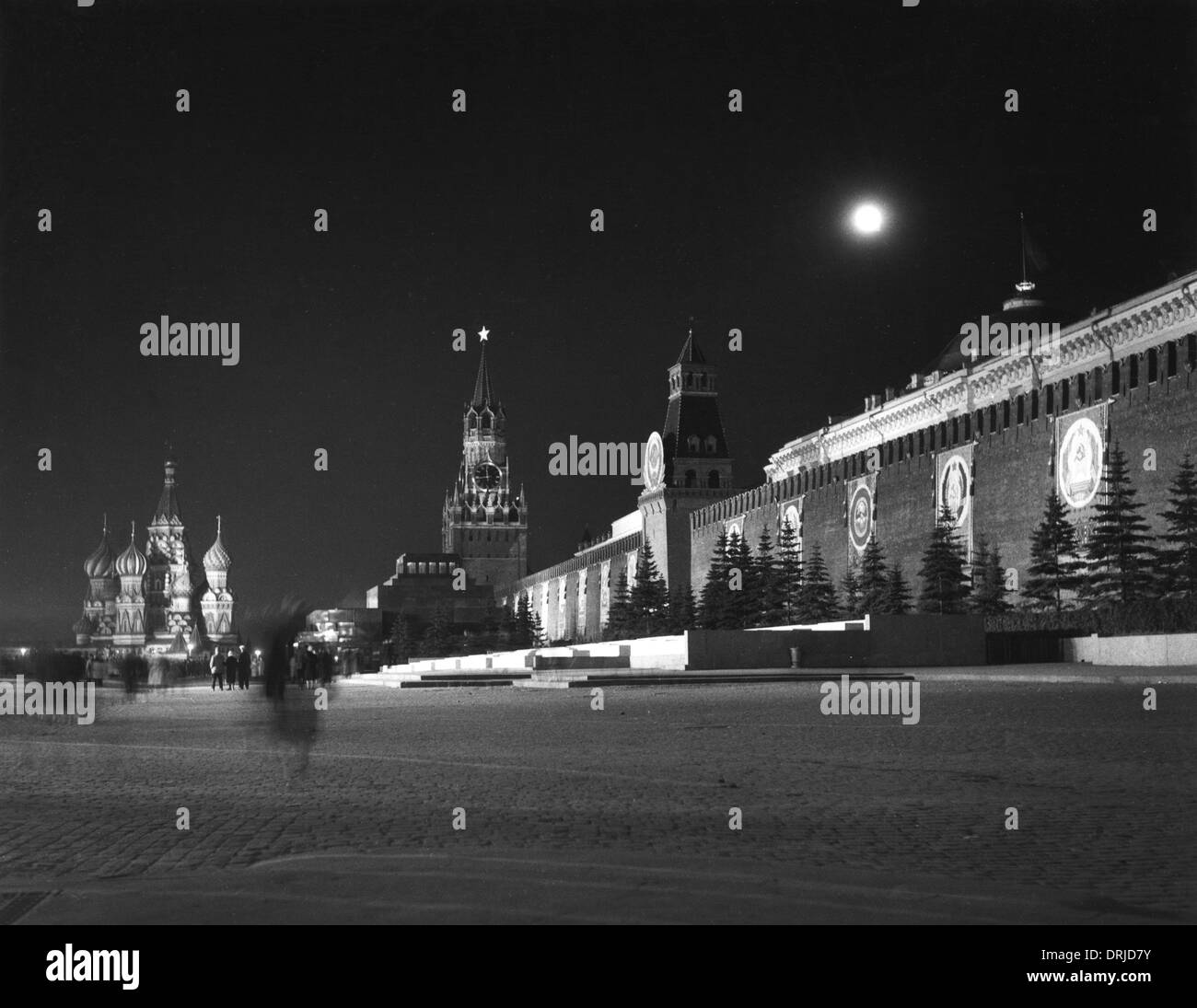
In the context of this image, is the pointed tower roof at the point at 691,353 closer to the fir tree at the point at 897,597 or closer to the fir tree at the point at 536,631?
the fir tree at the point at 536,631

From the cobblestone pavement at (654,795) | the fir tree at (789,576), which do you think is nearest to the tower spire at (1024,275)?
the fir tree at (789,576)

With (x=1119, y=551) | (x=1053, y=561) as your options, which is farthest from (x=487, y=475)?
(x=1119, y=551)

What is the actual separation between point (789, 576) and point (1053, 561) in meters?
13.2

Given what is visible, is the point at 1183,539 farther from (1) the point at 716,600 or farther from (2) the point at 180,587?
(2) the point at 180,587

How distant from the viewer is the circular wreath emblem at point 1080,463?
35553mm

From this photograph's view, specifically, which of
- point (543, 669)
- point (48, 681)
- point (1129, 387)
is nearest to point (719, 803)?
point (48, 681)

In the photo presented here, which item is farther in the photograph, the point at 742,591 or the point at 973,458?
the point at 742,591

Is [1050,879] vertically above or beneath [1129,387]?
beneath

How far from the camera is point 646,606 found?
55.8 m

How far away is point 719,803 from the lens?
271 inches

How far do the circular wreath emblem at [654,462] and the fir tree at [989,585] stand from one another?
40.4 m

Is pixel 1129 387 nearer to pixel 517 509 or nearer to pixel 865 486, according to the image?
pixel 865 486

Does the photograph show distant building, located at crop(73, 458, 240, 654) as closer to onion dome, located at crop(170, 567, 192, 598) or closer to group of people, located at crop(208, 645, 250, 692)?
onion dome, located at crop(170, 567, 192, 598)
